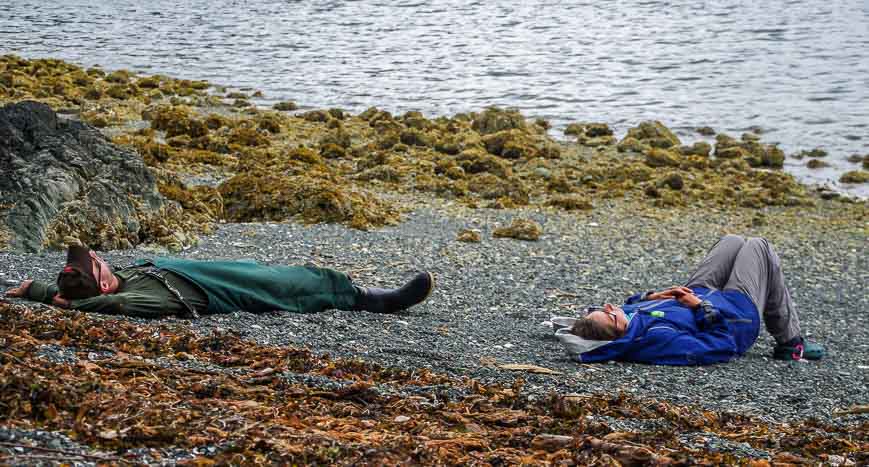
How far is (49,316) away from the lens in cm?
665

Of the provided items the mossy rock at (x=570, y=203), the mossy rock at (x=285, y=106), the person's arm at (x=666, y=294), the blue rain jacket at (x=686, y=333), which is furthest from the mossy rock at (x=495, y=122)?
the blue rain jacket at (x=686, y=333)

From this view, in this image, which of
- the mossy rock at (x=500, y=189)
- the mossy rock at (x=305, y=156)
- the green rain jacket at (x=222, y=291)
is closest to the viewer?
the green rain jacket at (x=222, y=291)

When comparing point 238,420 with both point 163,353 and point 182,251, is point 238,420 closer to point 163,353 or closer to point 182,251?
point 163,353

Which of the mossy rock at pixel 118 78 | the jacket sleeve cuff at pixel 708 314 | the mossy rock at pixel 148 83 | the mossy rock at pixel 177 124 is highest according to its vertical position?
the jacket sleeve cuff at pixel 708 314

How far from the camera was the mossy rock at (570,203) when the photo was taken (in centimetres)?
1719

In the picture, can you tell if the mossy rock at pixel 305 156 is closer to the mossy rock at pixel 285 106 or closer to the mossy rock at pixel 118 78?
the mossy rock at pixel 285 106

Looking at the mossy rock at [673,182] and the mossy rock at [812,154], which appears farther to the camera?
the mossy rock at [812,154]

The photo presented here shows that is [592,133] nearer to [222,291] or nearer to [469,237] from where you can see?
[469,237]

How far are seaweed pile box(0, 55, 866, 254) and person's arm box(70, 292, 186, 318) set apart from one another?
5.11 m

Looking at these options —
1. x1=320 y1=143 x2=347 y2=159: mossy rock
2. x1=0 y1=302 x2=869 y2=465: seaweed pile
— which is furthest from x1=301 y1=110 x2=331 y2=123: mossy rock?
x1=0 y1=302 x2=869 y2=465: seaweed pile

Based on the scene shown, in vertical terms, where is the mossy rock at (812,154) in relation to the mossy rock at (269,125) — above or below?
below

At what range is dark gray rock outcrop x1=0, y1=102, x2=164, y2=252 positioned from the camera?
10.2 metres

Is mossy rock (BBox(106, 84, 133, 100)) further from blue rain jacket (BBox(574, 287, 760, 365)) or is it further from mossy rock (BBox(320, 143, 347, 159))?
blue rain jacket (BBox(574, 287, 760, 365))

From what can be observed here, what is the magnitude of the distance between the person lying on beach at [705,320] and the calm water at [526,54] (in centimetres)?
1278
